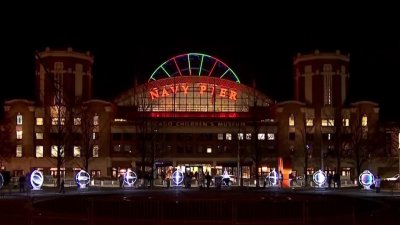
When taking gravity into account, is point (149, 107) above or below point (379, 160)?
above

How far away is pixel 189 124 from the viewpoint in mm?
125688

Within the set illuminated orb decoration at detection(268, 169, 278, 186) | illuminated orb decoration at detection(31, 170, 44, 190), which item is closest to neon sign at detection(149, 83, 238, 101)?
illuminated orb decoration at detection(268, 169, 278, 186)

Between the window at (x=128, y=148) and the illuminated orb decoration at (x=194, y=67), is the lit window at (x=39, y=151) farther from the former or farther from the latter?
the illuminated orb decoration at (x=194, y=67)

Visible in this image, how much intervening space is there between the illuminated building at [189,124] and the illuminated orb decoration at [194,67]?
2.81 metres

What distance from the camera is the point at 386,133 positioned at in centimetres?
12075

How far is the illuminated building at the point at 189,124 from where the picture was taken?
118750 millimetres

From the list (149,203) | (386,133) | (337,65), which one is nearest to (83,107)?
(337,65)

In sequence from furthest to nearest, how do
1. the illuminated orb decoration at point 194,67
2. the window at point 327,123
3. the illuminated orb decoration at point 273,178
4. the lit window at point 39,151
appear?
1. the illuminated orb decoration at point 194,67
2. the window at point 327,123
3. the lit window at point 39,151
4. the illuminated orb decoration at point 273,178

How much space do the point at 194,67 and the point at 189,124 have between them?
15039 millimetres

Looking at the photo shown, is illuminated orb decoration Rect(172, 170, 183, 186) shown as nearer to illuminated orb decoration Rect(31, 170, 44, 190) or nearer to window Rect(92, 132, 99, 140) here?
illuminated orb decoration Rect(31, 170, 44, 190)

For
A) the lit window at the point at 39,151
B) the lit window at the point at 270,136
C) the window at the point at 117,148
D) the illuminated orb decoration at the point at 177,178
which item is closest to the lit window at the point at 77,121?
the lit window at the point at 39,151

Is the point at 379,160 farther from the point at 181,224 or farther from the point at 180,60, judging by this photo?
the point at 181,224

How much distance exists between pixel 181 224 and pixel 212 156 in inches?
3743

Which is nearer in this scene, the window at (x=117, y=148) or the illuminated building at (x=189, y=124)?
the illuminated building at (x=189, y=124)
